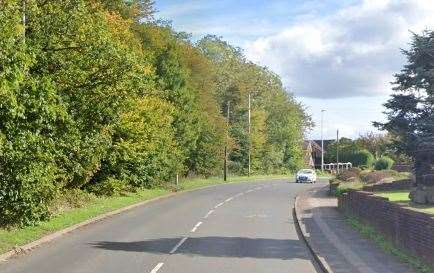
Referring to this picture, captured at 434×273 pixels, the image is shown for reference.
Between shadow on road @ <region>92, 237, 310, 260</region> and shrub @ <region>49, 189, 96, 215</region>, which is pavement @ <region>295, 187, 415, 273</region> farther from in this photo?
shrub @ <region>49, 189, 96, 215</region>

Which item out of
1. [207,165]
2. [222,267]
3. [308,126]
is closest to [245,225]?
[222,267]

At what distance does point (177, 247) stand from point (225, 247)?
1.29 meters

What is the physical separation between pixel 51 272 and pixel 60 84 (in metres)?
10.7

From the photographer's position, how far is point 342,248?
55.9ft

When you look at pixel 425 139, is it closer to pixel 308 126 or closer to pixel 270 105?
pixel 270 105

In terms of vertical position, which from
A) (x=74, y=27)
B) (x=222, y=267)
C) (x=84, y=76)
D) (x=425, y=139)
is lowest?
(x=222, y=267)

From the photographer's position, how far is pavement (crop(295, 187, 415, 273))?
1366 centimetres

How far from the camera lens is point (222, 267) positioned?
13867 millimetres

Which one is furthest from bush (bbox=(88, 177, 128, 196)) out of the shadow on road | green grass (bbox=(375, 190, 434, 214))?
the shadow on road

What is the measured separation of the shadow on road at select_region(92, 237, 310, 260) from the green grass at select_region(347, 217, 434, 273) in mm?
2074

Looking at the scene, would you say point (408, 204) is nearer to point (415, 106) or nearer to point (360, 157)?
point (415, 106)

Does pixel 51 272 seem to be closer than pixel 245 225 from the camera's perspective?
Yes

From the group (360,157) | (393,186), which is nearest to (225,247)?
(393,186)

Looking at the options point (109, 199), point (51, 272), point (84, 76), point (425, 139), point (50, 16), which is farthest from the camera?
point (109, 199)
